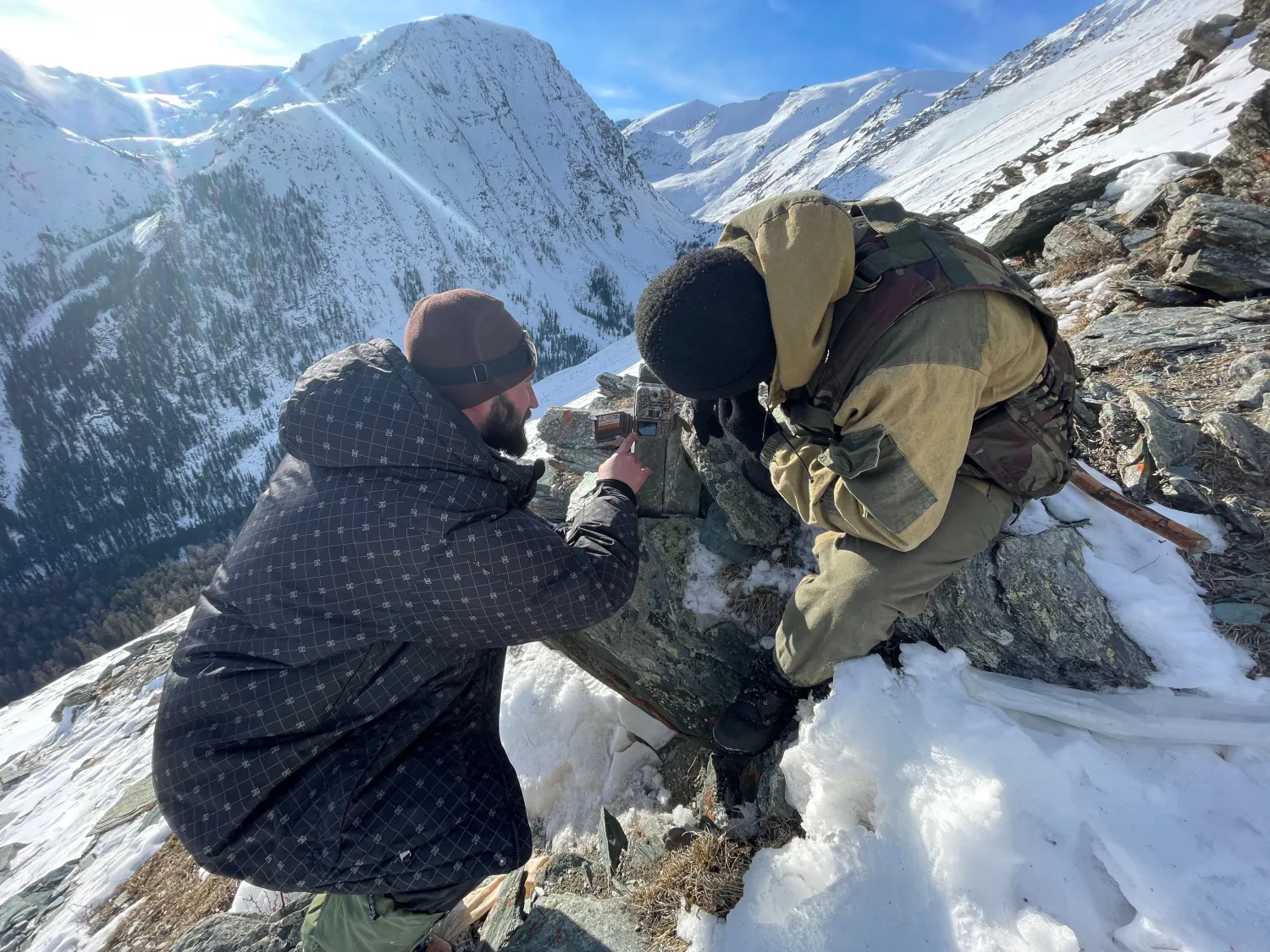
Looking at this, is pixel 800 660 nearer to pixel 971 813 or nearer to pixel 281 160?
pixel 971 813

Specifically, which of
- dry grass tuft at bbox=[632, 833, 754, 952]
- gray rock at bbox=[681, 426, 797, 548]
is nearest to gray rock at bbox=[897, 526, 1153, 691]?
gray rock at bbox=[681, 426, 797, 548]

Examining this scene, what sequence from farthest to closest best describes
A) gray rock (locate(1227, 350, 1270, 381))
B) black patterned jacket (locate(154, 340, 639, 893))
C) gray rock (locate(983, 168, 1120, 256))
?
gray rock (locate(983, 168, 1120, 256)) → gray rock (locate(1227, 350, 1270, 381)) → black patterned jacket (locate(154, 340, 639, 893))

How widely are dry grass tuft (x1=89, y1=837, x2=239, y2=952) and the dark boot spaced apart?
4694 mm

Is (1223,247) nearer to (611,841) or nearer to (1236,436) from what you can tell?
(1236,436)

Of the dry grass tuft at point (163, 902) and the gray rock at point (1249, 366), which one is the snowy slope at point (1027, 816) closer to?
the gray rock at point (1249, 366)

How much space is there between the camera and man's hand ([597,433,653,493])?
3933 mm

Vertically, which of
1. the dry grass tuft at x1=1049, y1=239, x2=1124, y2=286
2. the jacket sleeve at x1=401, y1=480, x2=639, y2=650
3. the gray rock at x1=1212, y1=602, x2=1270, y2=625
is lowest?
the gray rock at x1=1212, y1=602, x2=1270, y2=625

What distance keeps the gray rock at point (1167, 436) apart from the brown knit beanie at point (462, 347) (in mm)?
4339

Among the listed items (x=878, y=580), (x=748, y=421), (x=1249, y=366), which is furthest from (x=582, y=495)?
(x=1249, y=366)

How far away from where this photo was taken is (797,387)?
317cm

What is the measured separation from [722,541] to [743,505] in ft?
1.10

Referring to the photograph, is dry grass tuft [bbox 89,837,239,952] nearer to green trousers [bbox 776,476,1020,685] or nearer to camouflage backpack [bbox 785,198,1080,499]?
green trousers [bbox 776,476,1020,685]

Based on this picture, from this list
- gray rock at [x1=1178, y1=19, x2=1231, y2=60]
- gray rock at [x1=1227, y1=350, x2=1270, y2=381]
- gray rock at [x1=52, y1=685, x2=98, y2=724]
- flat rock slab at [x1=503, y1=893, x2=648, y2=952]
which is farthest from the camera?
gray rock at [x1=52, y1=685, x2=98, y2=724]

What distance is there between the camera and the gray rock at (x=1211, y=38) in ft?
57.9
